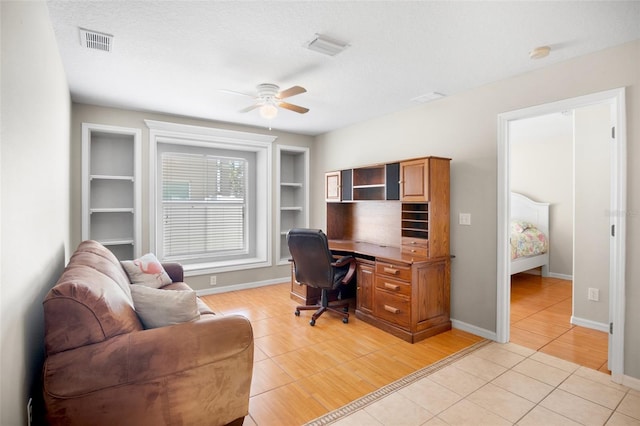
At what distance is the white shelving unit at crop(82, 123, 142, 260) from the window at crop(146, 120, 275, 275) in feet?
0.73

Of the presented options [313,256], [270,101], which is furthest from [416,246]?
[270,101]

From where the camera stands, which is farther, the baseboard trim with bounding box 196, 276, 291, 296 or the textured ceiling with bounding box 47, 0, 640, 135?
the baseboard trim with bounding box 196, 276, 291, 296

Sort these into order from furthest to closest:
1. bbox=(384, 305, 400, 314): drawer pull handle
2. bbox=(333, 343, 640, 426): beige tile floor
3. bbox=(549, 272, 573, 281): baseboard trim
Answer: bbox=(549, 272, 573, 281): baseboard trim, bbox=(384, 305, 400, 314): drawer pull handle, bbox=(333, 343, 640, 426): beige tile floor

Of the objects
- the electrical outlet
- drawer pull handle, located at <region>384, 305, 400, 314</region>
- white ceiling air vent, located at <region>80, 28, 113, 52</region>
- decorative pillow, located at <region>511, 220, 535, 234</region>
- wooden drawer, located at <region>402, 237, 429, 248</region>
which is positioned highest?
white ceiling air vent, located at <region>80, 28, 113, 52</region>

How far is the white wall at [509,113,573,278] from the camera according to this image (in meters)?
5.55

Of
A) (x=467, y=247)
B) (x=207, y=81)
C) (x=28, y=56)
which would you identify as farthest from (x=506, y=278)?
(x=28, y=56)

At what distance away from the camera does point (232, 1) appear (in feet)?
6.19

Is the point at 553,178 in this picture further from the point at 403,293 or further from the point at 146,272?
the point at 146,272

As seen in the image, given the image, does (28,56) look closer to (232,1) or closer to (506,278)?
(232,1)

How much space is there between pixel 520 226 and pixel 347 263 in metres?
3.87

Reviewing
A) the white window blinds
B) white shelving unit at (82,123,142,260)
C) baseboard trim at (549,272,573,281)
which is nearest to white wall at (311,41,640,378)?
the white window blinds

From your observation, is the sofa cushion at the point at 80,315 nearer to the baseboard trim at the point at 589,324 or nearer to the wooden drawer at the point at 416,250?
the wooden drawer at the point at 416,250

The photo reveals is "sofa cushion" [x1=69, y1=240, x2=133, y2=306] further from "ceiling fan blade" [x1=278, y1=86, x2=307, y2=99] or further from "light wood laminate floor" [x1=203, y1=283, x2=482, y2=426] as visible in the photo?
"ceiling fan blade" [x1=278, y1=86, x2=307, y2=99]

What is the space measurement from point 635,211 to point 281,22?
2828 mm
